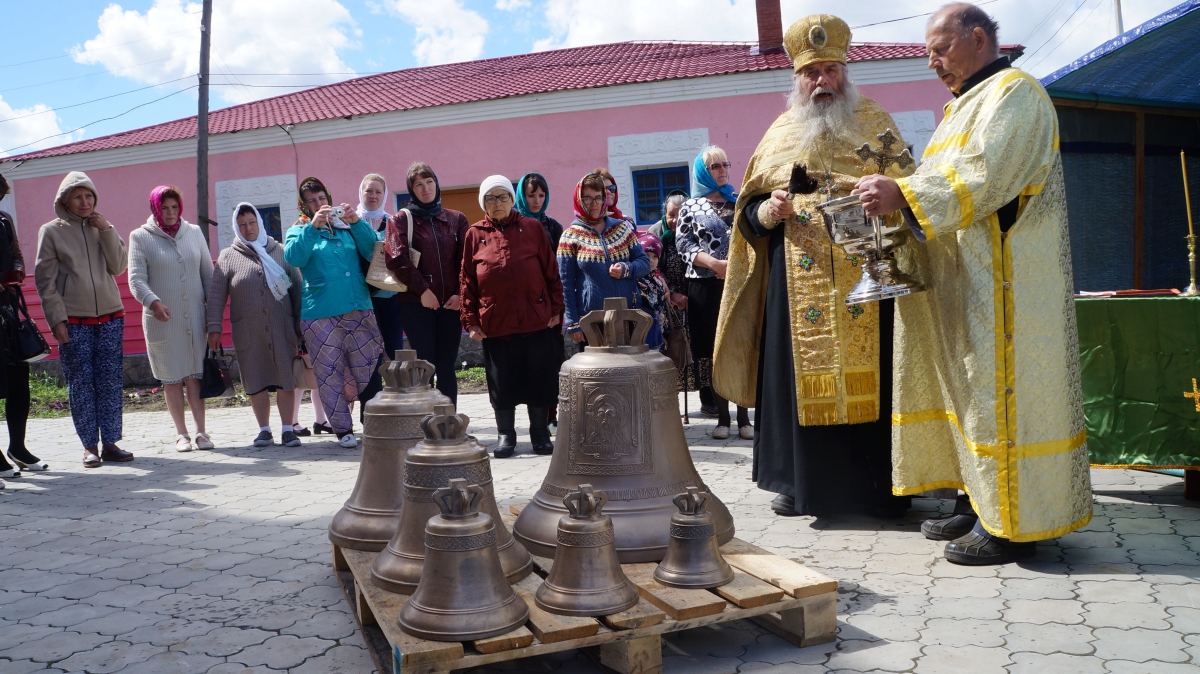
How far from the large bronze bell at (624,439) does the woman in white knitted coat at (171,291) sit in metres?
4.70

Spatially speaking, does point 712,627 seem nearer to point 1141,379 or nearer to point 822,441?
point 822,441

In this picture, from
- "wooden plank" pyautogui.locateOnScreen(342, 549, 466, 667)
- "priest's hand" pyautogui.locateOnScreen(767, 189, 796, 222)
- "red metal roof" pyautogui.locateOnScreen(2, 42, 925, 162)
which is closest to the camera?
"wooden plank" pyautogui.locateOnScreen(342, 549, 466, 667)

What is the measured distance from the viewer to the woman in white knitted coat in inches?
269

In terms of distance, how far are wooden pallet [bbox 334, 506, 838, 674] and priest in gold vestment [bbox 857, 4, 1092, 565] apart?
0.89m

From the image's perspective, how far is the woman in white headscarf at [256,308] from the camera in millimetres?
6840

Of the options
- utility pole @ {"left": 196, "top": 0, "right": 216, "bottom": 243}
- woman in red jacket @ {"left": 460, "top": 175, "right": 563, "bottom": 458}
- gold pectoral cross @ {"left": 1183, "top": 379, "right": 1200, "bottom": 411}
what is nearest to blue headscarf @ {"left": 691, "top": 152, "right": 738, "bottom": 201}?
woman in red jacket @ {"left": 460, "top": 175, "right": 563, "bottom": 458}

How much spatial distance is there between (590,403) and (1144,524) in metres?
2.47

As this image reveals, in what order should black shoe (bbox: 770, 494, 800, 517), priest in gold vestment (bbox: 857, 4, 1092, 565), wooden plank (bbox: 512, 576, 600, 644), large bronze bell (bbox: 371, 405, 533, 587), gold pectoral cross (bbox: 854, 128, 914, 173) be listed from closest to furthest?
wooden plank (bbox: 512, 576, 600, 644) → large bronze bell (bbox: 371, 405, 533, 587) → priest in gold vestment (bbox: 857, 4, 1092, 565) → gold pectoral cross (bbox: 854, 128, 914, 173) → black shoe (bbox: 770, 494, 800, 517)

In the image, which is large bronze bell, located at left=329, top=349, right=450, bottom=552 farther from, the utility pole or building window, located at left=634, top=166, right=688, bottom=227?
the utility pole

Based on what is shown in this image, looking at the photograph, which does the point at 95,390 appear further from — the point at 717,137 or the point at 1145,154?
the point at 717,137

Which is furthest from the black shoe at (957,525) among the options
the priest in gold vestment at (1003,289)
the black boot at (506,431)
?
the black boot at (506,431)

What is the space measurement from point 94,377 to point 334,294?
175 cm

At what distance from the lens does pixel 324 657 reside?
2805mm

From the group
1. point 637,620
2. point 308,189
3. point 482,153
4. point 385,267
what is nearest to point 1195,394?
point 637,620
